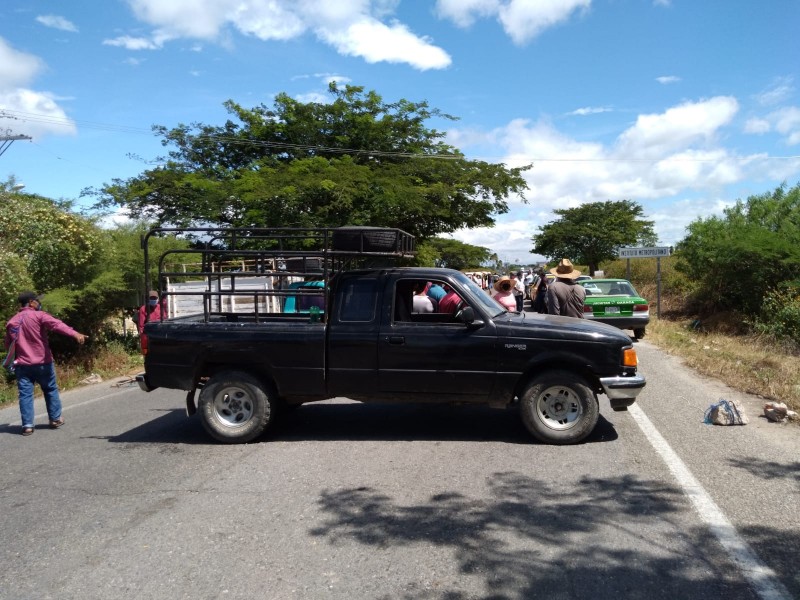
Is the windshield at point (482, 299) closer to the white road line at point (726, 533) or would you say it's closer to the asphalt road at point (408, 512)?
the asphalt road at point (408, 512)

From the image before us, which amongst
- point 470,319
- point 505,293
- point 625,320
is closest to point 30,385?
point 470,319

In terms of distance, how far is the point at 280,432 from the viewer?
295 inches

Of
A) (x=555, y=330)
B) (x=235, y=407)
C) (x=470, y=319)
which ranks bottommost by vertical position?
(x=235, y=407)

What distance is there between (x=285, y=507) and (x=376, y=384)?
2036mm

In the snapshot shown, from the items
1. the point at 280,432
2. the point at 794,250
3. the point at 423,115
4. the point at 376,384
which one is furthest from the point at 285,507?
the point at 423,115

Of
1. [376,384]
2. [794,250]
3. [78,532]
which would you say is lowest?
[78,532]

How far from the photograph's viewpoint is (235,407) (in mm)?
7098

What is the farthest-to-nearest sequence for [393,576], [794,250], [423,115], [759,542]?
[423,115] < [794,250] < [759,542] < [393,576]

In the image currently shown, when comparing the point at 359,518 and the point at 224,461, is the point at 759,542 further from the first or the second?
the point at 224,461

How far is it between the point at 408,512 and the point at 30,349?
5468 millimetres

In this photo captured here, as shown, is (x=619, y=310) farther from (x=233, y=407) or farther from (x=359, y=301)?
(x=233, y=407)

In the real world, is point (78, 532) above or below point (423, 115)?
below

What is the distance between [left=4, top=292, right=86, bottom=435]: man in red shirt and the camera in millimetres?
7820

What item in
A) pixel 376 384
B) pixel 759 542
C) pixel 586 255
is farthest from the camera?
pixel 586 255
